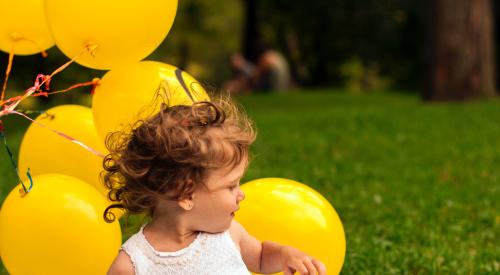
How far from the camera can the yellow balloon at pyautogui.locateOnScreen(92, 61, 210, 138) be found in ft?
9.48

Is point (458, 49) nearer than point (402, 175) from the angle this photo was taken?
No

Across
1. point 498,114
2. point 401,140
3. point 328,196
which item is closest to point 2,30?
point 328,196

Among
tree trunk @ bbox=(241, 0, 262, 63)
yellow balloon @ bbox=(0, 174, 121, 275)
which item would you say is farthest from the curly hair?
tree trunk @ bbox=(241, 0, 262, 63)

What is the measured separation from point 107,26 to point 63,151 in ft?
2.70

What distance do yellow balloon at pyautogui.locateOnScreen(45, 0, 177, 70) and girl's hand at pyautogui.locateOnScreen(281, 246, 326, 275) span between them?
932mm

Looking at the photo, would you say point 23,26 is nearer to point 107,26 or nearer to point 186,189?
point 107,26

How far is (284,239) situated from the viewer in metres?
2.92

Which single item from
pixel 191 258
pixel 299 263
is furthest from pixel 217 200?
pixel 299 263

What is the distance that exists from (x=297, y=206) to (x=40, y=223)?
94 cm

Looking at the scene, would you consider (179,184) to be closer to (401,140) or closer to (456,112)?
(401,140)

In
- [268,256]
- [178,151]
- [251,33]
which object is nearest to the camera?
[178,151]

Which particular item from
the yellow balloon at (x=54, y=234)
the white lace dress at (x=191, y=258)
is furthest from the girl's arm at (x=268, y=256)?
the yellow balloon at (x=54, y=234)

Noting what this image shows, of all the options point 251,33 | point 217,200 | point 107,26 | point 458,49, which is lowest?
point 251,33

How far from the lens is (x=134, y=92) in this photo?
2898 millimetres
